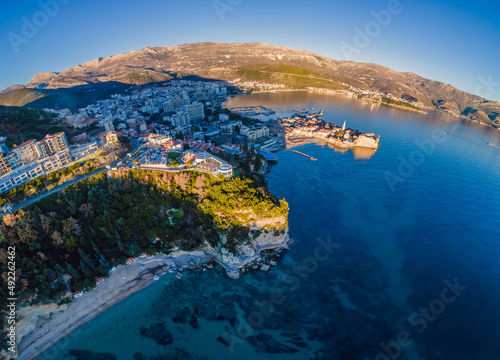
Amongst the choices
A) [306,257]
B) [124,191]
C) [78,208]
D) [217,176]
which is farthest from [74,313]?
[306,257]

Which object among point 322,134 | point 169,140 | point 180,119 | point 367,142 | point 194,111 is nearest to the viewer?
point 169,140

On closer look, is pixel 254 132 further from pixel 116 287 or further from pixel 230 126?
pixel 116 287

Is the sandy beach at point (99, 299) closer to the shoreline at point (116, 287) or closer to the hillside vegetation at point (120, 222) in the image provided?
the shoreline at point (116, 287)

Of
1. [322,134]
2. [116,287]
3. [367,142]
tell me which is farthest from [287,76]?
[116,287]

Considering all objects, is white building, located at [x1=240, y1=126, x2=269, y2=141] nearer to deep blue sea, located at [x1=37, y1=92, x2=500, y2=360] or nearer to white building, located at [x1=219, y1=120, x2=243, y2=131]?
white building, located at [x1=219, y1=120, x2=243, y2=131]

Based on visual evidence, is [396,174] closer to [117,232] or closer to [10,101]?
[117,232]

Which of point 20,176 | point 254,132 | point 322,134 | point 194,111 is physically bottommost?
point 20,176

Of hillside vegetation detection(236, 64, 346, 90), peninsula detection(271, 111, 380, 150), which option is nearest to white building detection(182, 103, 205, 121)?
peninsula detection(271, 111, 380, 150)

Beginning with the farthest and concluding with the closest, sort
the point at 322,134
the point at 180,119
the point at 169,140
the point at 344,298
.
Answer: the point at 322,134, the point at 180,119, the point at 169,140, the point at 344,298
